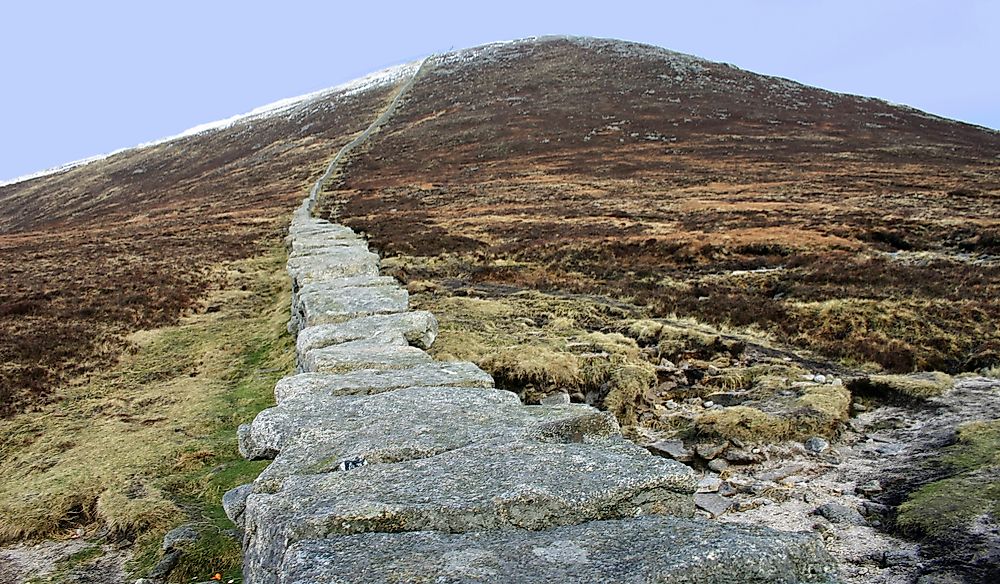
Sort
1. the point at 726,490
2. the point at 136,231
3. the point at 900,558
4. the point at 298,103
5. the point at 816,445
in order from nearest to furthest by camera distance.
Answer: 1. the point at 900,558
2. the point at 726,490
3. the point at 816,445
4. the point at 136,231
5. the point at 298,103

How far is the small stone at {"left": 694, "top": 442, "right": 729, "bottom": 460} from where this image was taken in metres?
7.02

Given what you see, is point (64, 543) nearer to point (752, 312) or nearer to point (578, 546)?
point (578, 546)

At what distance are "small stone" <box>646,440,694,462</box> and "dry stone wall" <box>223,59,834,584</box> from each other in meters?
2.10

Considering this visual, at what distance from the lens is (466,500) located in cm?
383

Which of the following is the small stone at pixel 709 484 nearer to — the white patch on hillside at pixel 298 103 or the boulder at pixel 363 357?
the boulder at pixel 363 357

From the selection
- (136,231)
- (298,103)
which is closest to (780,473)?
(136,231)

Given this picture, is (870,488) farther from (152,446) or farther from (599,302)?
(599,302)

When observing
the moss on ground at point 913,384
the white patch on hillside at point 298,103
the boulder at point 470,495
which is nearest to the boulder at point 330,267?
the moss on ground at point 913,384

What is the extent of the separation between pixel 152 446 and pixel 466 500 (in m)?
6.20

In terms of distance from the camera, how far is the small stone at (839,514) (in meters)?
5.54

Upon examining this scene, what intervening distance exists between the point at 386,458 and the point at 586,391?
510 centimetres

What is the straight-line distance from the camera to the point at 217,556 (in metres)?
5.73

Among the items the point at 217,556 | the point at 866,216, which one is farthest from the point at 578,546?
the point at 866,216

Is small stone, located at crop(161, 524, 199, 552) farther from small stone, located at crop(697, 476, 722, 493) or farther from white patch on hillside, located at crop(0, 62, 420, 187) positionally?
white patch on hillside, located at crop(0, 62, 420, 187)
